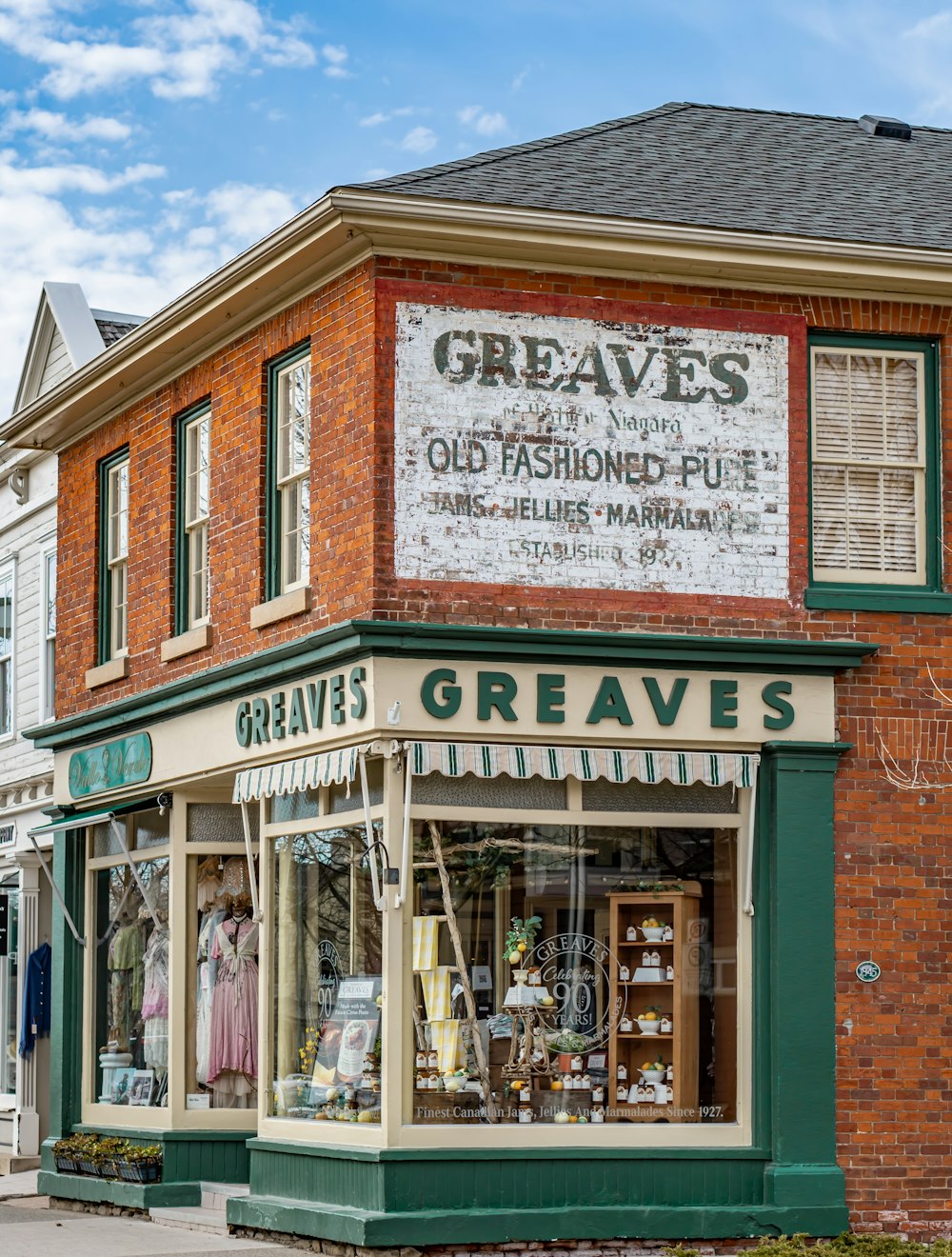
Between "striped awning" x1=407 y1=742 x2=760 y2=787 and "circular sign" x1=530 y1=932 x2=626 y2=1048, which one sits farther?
"circular sign" x1=530 y1=932 x2=626 y2=1048

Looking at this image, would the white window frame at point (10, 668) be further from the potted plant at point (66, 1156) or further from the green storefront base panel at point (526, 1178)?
the green storefront base panel at point (526, 1178)

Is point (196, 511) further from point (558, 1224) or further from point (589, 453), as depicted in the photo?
point (558, 1224)

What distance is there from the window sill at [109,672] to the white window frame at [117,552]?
0.52 feet

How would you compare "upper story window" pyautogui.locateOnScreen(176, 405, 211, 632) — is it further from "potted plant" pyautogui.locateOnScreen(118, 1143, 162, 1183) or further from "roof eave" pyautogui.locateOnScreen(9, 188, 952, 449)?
"potted plant" pyautogui.locateOnScreen(118, 1143, 162, 1183)

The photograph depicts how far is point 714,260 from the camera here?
15.4m

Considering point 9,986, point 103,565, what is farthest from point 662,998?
point 9,986

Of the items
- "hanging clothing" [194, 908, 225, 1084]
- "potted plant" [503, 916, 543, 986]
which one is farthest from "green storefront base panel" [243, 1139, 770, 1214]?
"hanging clothing" [194, 908, 225, 1084]

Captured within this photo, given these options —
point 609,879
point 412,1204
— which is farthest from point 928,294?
point 412,1204

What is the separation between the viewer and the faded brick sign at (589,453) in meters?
15.0

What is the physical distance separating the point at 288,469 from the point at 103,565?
4379 mm

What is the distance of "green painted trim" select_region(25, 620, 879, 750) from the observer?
14.7 metres

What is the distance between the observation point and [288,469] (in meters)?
16.7

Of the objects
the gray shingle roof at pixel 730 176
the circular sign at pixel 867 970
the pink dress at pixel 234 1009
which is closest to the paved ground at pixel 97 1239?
the pink dress at pixel 234 1009

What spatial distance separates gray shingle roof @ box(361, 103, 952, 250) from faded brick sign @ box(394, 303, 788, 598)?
0.94 meters
